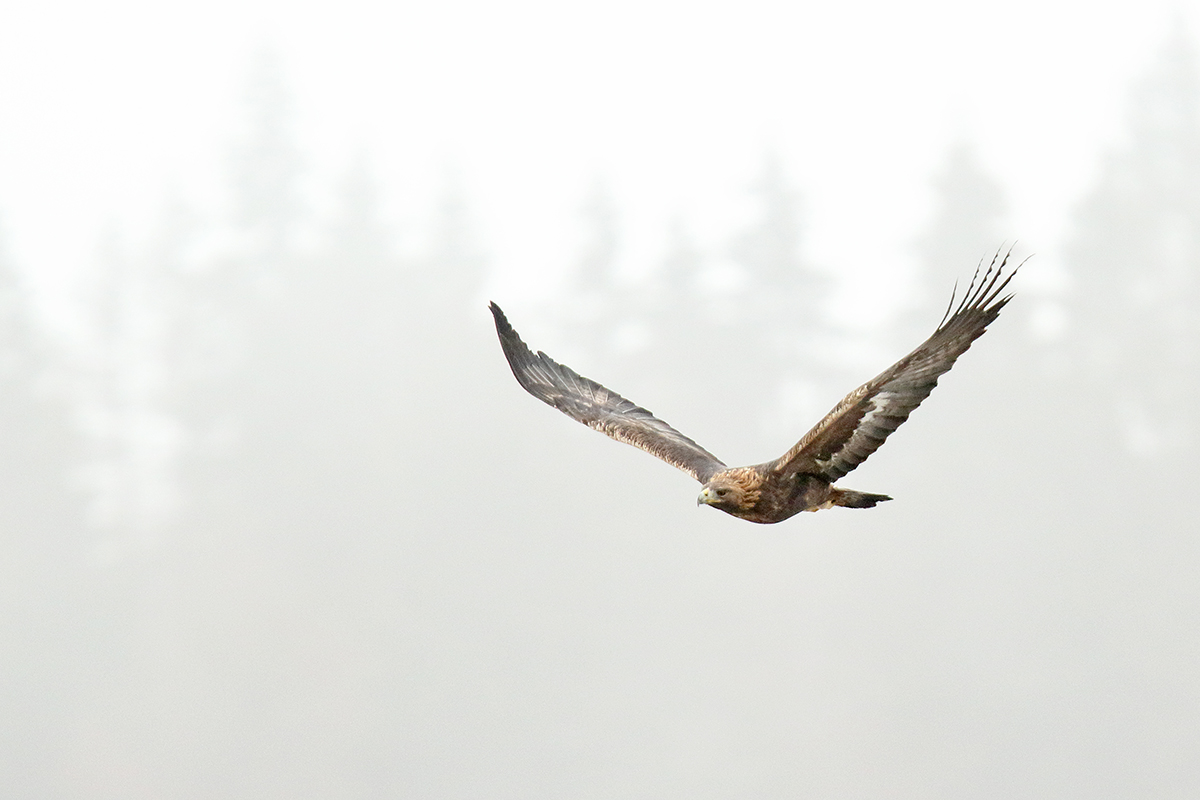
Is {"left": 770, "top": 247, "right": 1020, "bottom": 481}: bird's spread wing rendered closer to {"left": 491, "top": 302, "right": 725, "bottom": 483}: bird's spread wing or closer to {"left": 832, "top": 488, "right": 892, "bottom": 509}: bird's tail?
{"left": 832, "top": 488, "right": 892, "bottom": 509}: bird's tail

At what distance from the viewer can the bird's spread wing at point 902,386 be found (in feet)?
28.8

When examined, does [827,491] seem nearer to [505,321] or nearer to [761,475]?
[761,475]

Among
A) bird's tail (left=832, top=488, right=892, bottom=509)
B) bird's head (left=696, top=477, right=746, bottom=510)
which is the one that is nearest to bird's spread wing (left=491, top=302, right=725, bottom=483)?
bird's tail (left=832, top=488, right=892, bottom=509)

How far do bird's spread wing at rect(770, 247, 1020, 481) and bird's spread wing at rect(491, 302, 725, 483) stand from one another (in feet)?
9.53

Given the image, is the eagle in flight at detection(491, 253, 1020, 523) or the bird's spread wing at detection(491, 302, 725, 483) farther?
the bird's spread wing at detection(491, 302, 725, 483)

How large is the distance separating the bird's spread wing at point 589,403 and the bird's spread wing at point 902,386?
2.91 meters

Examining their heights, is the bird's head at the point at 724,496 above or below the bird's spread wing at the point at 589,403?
below

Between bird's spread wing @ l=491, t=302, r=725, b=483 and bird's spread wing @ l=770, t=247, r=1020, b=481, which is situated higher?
bird's spread wing @ l=491, t=302, r=725, b=483

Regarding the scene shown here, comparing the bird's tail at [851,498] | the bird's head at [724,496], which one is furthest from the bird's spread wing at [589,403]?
the bird's head at [724,496]

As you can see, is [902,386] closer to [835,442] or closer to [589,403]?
[835,442]

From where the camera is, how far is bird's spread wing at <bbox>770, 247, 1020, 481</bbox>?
8.77 m

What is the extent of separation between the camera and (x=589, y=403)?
1402cm

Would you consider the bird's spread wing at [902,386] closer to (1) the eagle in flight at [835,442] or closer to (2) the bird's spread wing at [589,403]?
(1) the eagle in flight at [835,442]

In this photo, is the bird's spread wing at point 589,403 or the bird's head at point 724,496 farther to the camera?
the bird's spread wing at point 589,403
